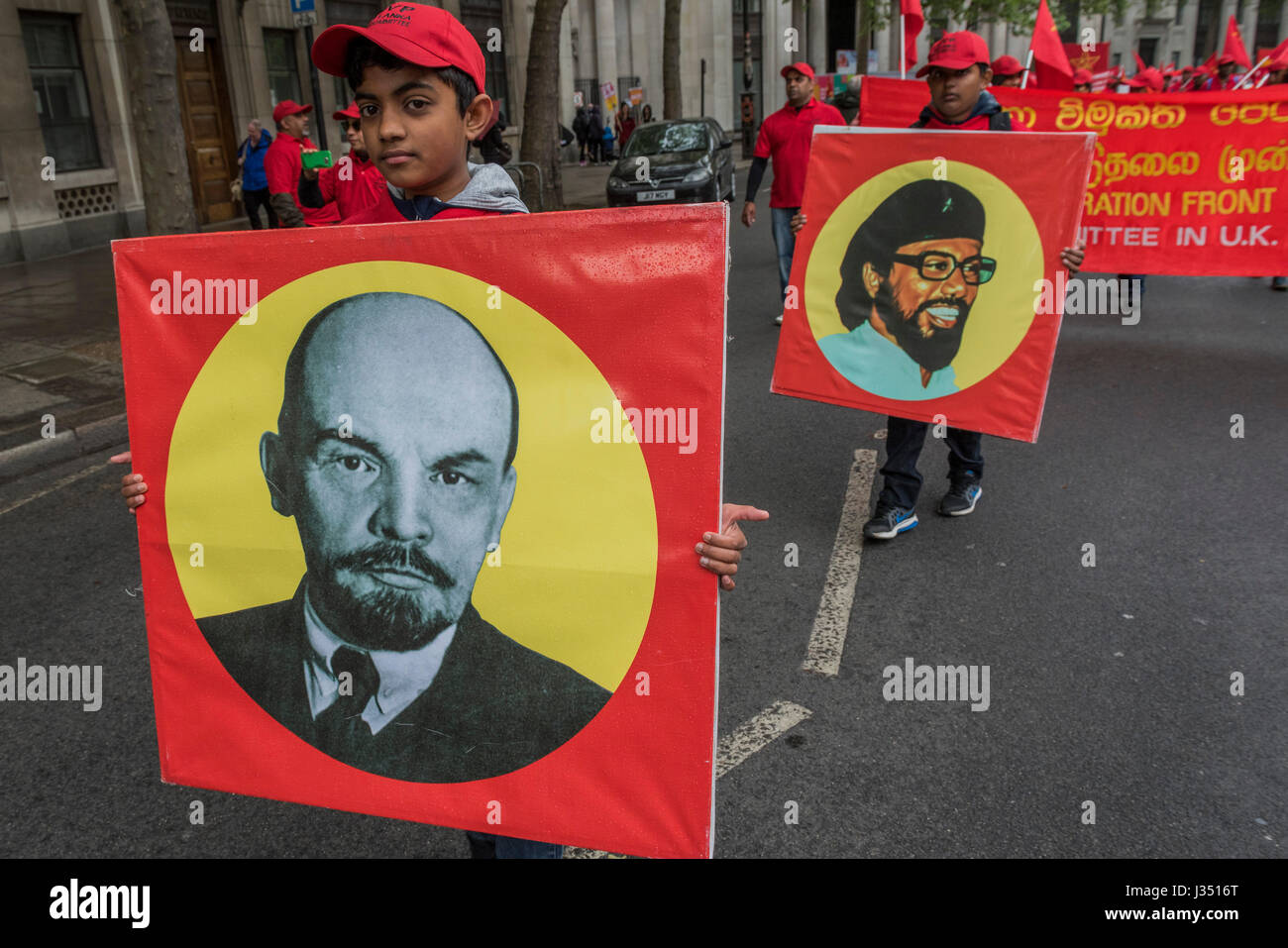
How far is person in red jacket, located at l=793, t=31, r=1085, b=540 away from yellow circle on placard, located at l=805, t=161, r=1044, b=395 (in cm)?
25

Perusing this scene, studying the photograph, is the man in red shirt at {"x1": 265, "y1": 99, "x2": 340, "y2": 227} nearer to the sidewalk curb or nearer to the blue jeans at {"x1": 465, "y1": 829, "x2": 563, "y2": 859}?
the sidewalk curb

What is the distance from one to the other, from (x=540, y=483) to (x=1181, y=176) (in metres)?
7.17

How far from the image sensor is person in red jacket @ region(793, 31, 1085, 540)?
4543 millimetres

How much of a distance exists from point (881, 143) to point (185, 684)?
3.78 m

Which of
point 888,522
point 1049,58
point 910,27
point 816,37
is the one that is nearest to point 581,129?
point 816,37

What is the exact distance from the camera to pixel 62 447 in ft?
21.0

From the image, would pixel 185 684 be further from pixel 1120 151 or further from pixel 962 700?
pixel 1120 151

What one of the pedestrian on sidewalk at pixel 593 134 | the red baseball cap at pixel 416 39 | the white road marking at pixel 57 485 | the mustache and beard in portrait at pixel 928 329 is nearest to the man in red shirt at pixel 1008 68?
the mustache and beard in portrait at pixel 928 329

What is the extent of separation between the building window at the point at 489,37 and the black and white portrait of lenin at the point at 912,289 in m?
21.6

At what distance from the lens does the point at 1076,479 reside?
17.2 feet

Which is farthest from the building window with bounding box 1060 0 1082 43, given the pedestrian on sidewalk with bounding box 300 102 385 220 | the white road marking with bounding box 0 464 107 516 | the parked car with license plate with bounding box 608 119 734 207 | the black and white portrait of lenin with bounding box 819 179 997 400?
the white road marking with bounding box 0 464 107 516

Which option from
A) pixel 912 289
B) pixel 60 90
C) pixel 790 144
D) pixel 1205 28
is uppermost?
pixel 1205 28

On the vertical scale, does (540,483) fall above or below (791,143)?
below

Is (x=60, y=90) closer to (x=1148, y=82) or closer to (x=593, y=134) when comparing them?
(x=1148, y=82)
